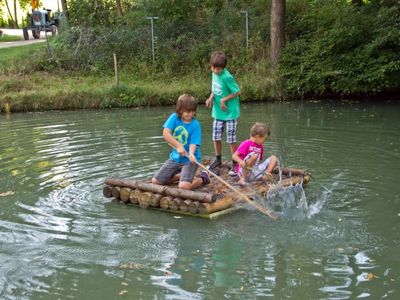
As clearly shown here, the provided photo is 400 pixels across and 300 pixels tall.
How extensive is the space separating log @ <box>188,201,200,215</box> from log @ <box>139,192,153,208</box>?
0.63m

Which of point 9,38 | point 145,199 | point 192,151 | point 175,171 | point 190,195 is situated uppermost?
point 9,38

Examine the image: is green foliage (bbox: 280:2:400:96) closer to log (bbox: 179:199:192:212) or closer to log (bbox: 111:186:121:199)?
log (bbox: 111:186:121:199)

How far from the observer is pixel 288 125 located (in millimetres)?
14008

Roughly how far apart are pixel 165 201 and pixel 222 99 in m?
1.79

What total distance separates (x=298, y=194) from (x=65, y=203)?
2979 mm

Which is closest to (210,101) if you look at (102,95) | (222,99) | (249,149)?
(222,99)

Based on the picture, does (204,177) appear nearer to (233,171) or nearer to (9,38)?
(233,171)

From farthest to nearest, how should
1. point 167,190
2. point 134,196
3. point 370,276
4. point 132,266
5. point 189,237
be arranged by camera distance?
point 134,196 → point 167,190 → point 189,237 → point 132,266 → point 370,276

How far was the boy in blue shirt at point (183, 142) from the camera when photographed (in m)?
7.11

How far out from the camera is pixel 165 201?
7113 millimetres

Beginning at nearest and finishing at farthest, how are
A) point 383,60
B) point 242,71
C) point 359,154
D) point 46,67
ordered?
point 359,154 → point 383,60 → point 242,71 → point 46,67

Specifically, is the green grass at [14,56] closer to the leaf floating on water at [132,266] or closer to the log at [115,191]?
the log at [115,191]

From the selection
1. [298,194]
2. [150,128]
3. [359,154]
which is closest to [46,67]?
[150,128]

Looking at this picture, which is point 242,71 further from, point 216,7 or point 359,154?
point 359,154
